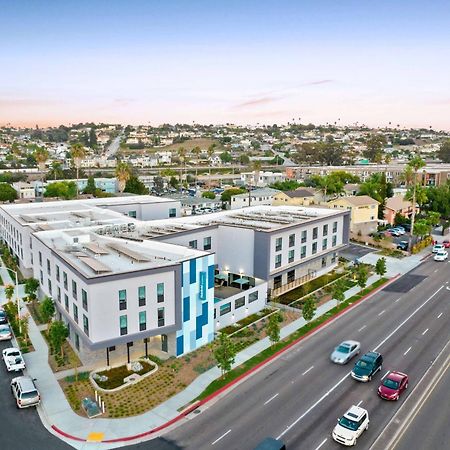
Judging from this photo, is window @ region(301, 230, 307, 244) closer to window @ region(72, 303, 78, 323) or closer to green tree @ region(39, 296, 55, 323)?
window @ region(72, 303, 78, 323)

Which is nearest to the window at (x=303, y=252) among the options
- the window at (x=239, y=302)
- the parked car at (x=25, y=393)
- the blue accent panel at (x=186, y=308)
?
the window at (x=239, y=302)

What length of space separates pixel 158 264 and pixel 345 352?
62.5 ft

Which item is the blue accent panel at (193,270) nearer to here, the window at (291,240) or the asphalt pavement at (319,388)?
the asphalt pavement at (319,388)

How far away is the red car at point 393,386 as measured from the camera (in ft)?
113

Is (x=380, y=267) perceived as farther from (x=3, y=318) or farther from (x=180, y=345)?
(x=3, y=318)

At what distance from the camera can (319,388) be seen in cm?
3666

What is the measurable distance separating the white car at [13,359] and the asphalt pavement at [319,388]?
1658 centimetres

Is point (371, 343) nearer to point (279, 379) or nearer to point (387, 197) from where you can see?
point (279, 379)

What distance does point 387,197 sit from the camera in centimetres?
12338

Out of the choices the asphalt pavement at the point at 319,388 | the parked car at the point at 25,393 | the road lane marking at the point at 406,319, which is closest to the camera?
the asphalt pavement at the point at 319,388

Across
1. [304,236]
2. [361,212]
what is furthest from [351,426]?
[361,212]

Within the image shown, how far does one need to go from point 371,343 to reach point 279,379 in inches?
496

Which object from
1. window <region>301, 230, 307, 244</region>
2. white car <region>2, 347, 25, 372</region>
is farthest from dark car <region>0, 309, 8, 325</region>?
window <region>301, 230, 307, 244</region>

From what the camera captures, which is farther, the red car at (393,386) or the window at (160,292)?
the window at (160,292)
